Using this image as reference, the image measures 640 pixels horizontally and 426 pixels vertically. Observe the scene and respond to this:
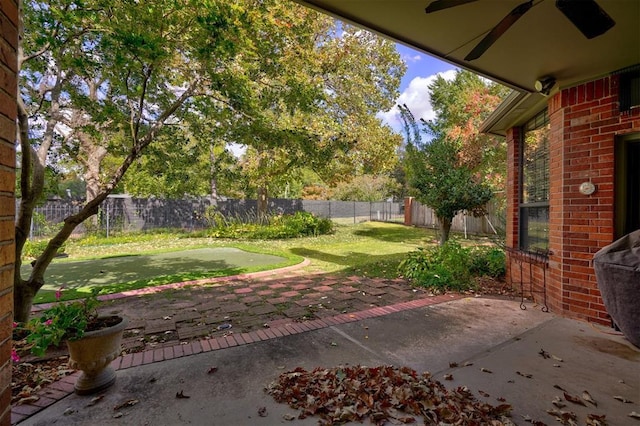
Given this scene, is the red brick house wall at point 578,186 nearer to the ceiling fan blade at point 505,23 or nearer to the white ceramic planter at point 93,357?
the ceiling fan blade at point 505,23

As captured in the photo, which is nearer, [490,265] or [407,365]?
[407,365]

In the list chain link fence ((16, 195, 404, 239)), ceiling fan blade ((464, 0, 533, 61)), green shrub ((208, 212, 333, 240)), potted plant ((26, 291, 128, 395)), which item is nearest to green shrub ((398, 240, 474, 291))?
ceiling fan blade ((464, 0, 533, 61))

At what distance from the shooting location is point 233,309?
154 inches

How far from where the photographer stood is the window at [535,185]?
4.18 metres

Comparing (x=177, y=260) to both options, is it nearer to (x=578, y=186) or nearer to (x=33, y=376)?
(x=33, y=376)

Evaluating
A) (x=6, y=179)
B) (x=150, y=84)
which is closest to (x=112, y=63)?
(x=150, y=84)

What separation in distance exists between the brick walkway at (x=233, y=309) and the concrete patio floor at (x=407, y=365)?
15 cm

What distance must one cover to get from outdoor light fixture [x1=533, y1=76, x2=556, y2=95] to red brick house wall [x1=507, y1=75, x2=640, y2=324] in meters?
0.27

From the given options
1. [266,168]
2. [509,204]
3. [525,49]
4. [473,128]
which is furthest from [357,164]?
[525,49]

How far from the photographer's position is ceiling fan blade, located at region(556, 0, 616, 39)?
1951mm

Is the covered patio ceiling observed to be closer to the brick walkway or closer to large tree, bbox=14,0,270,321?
large tree, bbox=14,0,270,321

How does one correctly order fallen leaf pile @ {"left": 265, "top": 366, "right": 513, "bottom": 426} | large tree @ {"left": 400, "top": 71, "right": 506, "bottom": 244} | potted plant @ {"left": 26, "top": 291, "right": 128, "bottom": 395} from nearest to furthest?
fallen leaf pile @ {"left": 265, "top": 366, "right": 513, "bottom": 426}, potted plant @ {"left": 26, "top": 291, "right": 128, "bottom": 395}, large tree @ {"left": 400, "top": 71, "right": 506, "bottom": 244}

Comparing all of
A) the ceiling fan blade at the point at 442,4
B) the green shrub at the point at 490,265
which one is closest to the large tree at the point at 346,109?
the green shrub at the point at 490,265

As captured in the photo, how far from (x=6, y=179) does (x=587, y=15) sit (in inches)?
128
